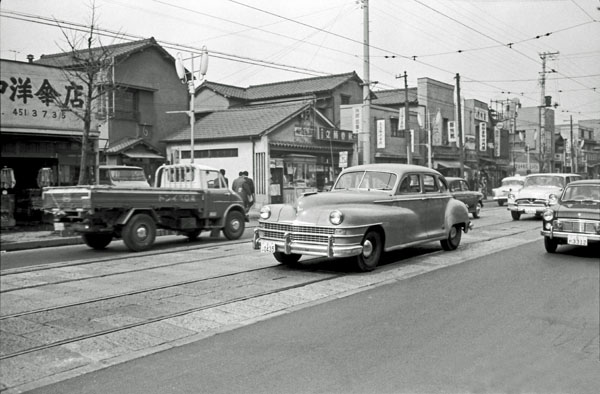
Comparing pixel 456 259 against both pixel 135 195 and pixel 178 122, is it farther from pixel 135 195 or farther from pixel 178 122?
pixel 178 122

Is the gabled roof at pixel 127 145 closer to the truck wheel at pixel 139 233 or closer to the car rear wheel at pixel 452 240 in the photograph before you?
the truck wheel at pixel 139 233

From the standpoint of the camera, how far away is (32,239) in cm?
1487

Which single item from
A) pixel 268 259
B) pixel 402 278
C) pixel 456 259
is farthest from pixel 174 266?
pixel 456 259

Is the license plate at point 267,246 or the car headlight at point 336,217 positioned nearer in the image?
the car headlight at point 336,217

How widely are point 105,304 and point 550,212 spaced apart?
27.6ft

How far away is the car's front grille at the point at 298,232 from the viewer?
8797 millimetres

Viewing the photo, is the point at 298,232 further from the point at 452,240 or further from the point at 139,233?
the point at 139,233

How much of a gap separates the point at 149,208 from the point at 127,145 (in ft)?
50.4

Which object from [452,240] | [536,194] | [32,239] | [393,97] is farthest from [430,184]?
[393,97]

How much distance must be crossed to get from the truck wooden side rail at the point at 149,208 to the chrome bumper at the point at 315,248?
405 centimetres

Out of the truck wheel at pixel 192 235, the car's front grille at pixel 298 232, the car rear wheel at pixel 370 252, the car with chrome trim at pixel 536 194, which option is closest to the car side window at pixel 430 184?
the car rear wheel at pixel 370 252

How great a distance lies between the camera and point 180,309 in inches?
271

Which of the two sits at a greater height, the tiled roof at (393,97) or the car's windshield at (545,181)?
the tiled roof at (393,97)

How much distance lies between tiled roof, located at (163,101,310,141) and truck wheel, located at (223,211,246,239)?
12.8 m
